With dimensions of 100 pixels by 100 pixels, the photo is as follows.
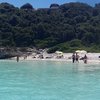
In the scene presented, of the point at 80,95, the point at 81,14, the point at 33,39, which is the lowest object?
the point at 80,95

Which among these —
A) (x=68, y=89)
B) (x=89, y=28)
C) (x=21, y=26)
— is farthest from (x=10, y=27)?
(x=68, y=89)

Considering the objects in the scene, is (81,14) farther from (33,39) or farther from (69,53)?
(69,53)

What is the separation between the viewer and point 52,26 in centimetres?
8706

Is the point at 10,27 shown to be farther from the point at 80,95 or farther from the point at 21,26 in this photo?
the point at 80,95

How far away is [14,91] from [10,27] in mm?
71217

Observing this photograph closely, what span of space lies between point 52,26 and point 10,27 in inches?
358

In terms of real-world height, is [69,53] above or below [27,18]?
below

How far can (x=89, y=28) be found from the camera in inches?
3209

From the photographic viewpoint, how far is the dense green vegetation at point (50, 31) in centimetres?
7831

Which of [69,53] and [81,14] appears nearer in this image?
[69,53]

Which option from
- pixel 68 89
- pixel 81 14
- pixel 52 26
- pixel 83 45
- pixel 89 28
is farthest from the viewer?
pixel 81 14

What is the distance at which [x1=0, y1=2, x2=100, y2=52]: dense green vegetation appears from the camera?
78.3 m

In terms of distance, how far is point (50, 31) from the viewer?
84250 mm

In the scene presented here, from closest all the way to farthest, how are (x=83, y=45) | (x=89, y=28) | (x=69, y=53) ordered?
(x=69, y=53), (x=83, y=45), (x=89, y=28)
